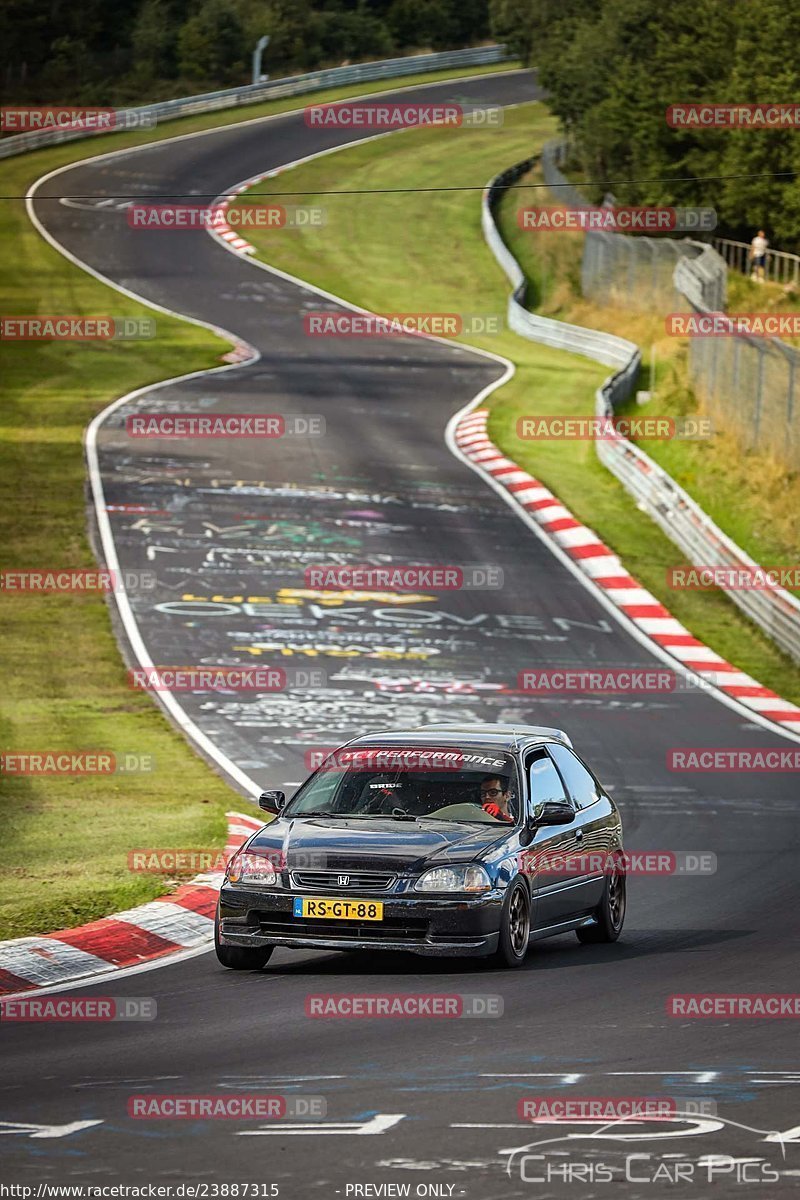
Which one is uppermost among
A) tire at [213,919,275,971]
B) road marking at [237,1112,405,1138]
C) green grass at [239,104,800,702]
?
road marking at [237,1112,405,1138]

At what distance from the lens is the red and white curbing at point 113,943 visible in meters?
11.7

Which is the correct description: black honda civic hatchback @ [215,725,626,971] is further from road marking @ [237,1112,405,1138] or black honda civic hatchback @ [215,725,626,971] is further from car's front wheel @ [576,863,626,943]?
road marking @ [237,1112,405,1138]

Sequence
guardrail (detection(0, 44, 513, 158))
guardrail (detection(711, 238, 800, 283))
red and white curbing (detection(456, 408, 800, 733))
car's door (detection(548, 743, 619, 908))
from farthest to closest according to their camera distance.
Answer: guardrail (detection(0, 44, 513, 158))
guardrail (detection(711, 238, 800, 283))
red and white curbing (detection(456, 408, 800, 733))
car's door (detection(548, 743, 619, 908))

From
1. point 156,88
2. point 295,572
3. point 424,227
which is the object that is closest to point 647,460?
point 295,572

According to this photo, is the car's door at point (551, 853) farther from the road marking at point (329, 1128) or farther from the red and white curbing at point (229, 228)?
→ the red and white curbing at point (229, 228)

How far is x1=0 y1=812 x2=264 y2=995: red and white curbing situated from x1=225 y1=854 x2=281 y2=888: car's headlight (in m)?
0.84

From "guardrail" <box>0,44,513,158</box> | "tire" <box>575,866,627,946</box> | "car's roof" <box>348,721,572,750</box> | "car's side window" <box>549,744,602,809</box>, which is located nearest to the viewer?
"car's roof" <box>348,721,572,750</box>

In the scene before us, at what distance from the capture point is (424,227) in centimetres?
7050

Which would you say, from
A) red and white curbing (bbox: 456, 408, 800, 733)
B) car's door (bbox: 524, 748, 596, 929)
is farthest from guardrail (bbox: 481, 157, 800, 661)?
car's door (bbox: 524, 748, 596, 929)

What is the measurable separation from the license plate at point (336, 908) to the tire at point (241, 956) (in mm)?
386

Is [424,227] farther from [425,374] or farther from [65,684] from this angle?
[65,684]

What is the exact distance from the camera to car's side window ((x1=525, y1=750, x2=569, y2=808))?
12875mm

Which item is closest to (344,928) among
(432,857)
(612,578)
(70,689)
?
(432,857)

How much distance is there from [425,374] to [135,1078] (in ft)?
134
